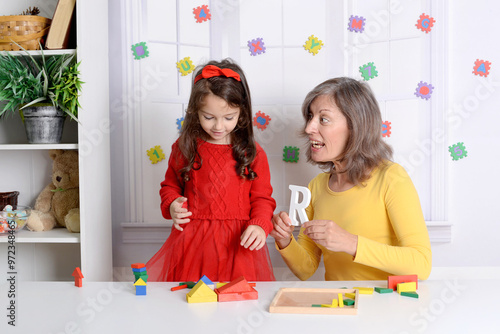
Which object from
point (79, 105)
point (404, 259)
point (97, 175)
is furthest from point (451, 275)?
point (79, 105)

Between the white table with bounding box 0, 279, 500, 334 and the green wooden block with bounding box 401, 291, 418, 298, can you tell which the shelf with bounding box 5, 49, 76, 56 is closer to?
the white table with bounding box 0, 279, 500, 334

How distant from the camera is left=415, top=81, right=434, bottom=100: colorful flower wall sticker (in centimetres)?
235

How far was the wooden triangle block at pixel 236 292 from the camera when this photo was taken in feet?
4.06

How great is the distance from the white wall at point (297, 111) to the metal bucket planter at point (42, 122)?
0.33 meters

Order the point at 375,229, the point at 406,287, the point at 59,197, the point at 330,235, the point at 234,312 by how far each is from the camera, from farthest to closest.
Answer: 1. the point at 59,197
2. the point at 375,229
3. the point at 330,235
4. the point at 406,287
5. the point at 234,312

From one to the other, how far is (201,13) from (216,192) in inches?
36.8

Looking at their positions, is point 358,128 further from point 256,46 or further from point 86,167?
Answer: point 86,167

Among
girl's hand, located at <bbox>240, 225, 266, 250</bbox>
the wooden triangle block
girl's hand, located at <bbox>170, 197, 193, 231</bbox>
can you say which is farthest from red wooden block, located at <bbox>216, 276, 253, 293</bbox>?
girl's hand, located at <bbox>170, 197, 193, 231</bbox>

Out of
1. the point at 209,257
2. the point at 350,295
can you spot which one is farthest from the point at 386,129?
the point at 350,295

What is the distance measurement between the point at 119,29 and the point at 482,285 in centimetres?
185

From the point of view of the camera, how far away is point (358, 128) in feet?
5.97

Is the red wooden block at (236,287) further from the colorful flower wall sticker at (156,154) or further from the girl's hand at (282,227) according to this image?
the colorful flower wall sticker at (156,154)

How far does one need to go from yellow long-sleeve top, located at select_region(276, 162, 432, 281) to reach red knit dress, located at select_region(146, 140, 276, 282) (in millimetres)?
162

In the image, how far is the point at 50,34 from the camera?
2.11 meters
